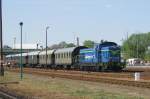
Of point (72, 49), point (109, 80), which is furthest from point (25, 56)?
point (109, 80)

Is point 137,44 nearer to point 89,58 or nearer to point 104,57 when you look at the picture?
point 89,58

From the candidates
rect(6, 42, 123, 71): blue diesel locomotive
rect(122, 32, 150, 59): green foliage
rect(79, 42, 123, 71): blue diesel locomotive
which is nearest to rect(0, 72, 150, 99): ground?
rect(79, 42, 123, 71): blue diesel locomotive

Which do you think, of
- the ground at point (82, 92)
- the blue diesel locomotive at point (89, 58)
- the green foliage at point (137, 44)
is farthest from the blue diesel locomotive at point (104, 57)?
the green foliage at point (137, 44)

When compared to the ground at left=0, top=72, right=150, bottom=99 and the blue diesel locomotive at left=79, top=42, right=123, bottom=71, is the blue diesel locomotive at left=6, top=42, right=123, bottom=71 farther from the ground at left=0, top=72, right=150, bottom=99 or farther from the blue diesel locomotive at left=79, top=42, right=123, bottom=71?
the ground at left=0, top=72, right=150, bottom=99

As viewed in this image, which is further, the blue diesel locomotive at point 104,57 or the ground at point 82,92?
the blue diesel locomotive at point 104,57

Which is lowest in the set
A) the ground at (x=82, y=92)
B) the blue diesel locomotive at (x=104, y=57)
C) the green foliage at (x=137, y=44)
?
the ground at (x=82, y=92)

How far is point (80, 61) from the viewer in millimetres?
60125

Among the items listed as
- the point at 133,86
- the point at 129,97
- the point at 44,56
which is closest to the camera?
the point at 129,97

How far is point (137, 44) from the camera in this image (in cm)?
15500

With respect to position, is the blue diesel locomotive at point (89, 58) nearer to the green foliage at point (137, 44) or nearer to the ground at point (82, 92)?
the ground at point (82, 92)

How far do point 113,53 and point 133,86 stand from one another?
23.8 m

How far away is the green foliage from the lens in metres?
158

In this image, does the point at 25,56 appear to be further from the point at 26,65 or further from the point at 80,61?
the point at 80,61

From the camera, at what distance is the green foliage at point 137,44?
158375 mm
